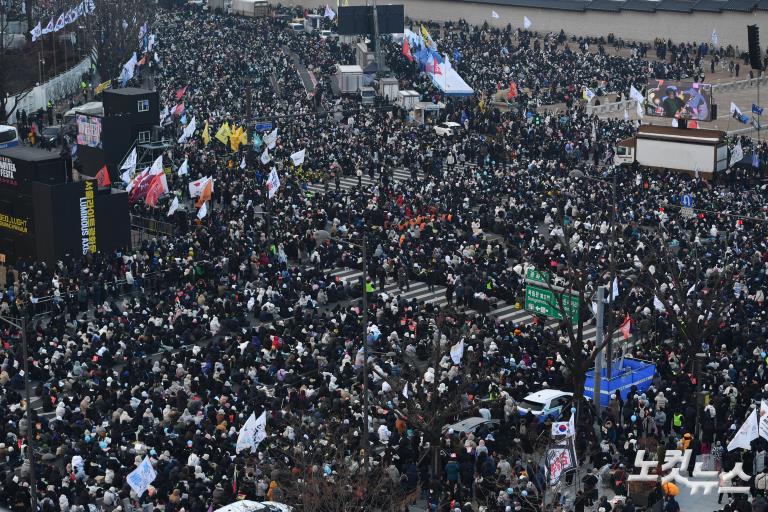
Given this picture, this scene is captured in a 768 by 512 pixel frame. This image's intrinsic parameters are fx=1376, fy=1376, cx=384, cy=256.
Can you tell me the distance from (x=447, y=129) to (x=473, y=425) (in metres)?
41.1

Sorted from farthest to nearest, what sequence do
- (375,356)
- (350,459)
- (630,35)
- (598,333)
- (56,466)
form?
1. (630,35)
2. (375,356)
3. (598,333)
4. (56,466)
5. (350,459)

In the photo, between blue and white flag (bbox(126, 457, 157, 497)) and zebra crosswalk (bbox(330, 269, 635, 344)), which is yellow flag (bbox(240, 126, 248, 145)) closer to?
zebra crosswalk (bbox(330, 269, 635, 344))

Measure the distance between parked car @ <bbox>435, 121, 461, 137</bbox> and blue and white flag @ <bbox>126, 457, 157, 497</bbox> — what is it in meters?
45.1

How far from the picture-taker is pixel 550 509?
2809cm

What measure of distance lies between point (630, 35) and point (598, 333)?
240ft

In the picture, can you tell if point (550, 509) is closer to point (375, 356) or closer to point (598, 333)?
point (598, 333)

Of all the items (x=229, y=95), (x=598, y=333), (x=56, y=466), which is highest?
(x=229, y=95)

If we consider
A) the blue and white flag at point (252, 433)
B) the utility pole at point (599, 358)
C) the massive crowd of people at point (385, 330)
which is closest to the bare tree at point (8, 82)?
the massive crowd of people at point (385, 330)

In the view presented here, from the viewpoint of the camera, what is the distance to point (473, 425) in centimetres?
3409

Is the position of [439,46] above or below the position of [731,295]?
above

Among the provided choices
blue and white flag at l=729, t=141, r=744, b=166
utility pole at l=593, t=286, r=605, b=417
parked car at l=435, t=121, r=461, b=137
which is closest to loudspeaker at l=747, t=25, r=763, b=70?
parked car at l=435, t=121, r=461, b=137

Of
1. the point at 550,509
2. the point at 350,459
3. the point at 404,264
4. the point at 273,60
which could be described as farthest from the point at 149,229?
the point at 273,60

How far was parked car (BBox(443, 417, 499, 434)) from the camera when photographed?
33781mm

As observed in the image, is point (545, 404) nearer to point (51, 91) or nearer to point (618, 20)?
point (51, 91)
